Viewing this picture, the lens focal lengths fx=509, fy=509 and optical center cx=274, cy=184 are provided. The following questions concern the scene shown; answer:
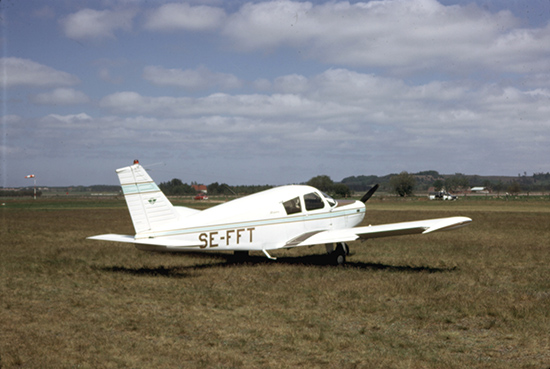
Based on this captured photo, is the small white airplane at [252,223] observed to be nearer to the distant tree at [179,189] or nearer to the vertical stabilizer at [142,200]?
the vertical stabilizer at [142,200]

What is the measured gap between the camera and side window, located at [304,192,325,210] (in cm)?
1469

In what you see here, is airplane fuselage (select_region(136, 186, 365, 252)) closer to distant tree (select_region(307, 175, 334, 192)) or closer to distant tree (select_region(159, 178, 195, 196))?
distant tree (select_region(307, 175, 334, 192))

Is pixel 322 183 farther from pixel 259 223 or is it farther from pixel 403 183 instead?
pixel 403 183

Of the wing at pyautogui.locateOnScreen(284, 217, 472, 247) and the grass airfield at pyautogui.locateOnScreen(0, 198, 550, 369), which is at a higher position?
the wing at pyautogui.locateOnScreen(284, 217, 472, 247)

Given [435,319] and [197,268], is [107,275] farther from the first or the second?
[435,319]

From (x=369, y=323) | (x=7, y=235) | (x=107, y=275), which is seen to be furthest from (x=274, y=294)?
(x=7, y=235)

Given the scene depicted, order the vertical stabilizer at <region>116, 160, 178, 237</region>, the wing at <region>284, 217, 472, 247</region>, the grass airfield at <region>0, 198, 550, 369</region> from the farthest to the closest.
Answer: the wing at <region>284, 217, 472, 247</region> < the vertical stabilizer at <region>116, 160, 178, 237</region> < the grass airfield at <region>0, 198, 550, 369</region>

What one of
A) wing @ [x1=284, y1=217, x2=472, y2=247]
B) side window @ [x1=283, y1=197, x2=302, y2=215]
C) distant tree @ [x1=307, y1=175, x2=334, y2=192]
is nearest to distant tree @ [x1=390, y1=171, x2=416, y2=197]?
distant tree @ [x1=307, y1=175, x2=334, y2=192]

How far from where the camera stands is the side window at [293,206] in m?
14.3

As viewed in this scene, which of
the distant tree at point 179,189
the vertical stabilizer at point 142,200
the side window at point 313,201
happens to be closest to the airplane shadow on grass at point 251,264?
the vertical stabilizer at point 142,200

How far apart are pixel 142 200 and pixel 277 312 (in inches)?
206

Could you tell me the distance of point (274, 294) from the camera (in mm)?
10336

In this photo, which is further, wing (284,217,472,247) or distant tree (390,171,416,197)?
distant tree (390,171,416,197)

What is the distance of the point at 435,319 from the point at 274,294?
331 centimetres
